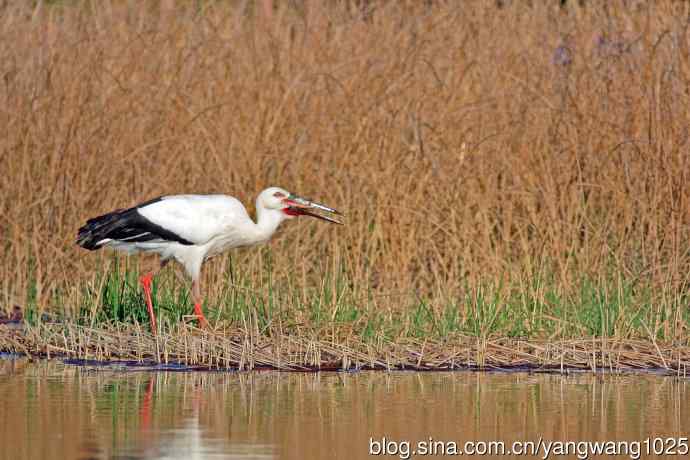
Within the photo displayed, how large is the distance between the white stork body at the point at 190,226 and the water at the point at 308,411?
59.3 inches

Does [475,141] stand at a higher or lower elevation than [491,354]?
higher

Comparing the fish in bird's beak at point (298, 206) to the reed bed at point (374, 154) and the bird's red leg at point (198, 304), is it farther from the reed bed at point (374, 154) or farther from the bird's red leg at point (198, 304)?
the bird's red leg at point (198, 304)

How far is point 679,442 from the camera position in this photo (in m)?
5.83

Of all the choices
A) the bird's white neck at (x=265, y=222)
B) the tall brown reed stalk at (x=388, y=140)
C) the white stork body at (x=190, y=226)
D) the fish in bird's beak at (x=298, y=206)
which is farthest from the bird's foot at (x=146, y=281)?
the fish in bird's beak at (x=298, y=206)

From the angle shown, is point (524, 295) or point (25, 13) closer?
point (524, 295)

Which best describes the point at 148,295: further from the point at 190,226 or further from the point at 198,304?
the point at 190,226

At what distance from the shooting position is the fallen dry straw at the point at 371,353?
8195 mm

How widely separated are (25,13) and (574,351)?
6277mm

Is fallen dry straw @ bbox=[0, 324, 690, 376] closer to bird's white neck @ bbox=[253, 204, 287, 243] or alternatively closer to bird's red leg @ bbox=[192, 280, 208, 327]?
bird's red leg @ bbox=[192, 280, 208, 327]

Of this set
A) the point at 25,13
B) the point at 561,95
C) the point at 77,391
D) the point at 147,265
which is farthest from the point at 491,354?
the point at 25,13

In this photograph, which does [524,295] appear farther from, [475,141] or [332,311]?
[475,141]

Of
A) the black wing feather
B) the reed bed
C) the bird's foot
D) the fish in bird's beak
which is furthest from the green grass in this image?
the fish in bird's beak

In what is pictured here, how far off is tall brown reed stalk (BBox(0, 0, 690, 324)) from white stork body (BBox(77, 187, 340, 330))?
43cm

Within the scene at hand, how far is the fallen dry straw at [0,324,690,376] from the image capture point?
820 centimetres
